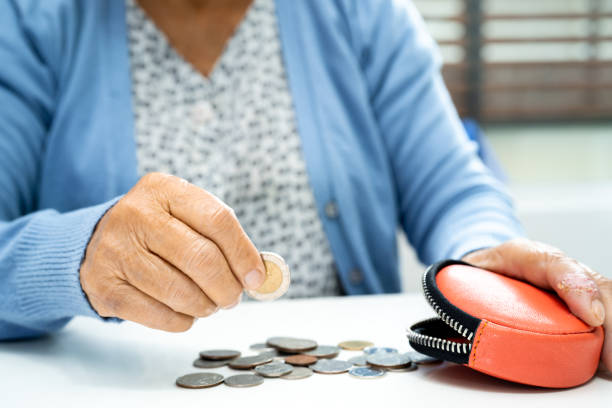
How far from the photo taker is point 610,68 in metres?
2.62

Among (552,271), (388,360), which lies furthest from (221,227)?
(552,271)

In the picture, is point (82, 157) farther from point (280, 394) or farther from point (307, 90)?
point (280, 394)

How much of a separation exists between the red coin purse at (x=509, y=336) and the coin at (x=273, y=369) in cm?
13

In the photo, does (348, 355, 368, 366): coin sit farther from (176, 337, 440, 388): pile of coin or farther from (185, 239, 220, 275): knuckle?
(185, 239, 220, 275): knuckle

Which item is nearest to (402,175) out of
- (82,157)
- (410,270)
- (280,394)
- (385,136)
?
(385,136)

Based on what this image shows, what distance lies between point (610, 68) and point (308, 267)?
81.9 inches

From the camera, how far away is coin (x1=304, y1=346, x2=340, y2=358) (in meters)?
0.68

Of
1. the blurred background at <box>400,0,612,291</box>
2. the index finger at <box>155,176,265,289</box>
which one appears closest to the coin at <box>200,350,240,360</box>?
the index finger at <box>155,176,265,289</box>

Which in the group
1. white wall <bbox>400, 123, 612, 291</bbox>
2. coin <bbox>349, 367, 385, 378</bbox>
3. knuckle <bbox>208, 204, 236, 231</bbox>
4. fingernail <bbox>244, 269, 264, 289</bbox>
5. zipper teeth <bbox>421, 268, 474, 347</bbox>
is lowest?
white wall <bbox>400, 123, 612, 291</bbox>

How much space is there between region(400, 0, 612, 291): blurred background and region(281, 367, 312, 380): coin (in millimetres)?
2043

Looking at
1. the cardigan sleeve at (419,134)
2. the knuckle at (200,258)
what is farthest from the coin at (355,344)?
the cardigan sleeve at (419,134)

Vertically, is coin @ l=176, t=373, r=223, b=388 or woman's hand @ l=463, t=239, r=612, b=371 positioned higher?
woman's hand @ l=463, t=239, r=612, b=371

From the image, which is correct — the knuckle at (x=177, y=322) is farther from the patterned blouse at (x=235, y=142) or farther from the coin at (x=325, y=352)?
the patterned blouse at (x=235, y=142)

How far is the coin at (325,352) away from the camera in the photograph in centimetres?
68
